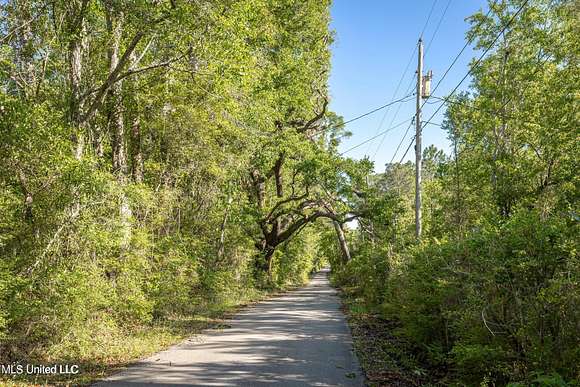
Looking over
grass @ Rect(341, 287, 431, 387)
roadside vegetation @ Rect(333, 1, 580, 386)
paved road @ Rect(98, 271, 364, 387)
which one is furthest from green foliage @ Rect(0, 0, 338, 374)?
roadside vegetation @ Rect(333, 1, 580, 386)

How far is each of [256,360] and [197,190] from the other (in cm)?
928

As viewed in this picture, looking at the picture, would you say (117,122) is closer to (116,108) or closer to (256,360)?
(116,108)

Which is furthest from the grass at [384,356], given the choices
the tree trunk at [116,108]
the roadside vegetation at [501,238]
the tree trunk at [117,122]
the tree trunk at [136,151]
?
the tree trunk at [136,151]

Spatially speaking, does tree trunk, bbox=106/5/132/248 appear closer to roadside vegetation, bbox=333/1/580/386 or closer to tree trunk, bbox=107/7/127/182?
tree trunk, bbox=107/7/127/182

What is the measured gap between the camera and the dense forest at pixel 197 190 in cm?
556

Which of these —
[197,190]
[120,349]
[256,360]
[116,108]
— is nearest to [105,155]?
[116,108]

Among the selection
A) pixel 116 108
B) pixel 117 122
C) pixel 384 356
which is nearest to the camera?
pixel 384 356

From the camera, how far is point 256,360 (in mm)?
8023

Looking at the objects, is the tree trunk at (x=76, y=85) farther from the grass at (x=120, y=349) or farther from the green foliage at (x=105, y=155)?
the grass at (x=120, y=349)

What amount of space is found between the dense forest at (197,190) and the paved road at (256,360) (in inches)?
48.9

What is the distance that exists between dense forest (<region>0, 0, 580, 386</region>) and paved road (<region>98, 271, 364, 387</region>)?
1242mm

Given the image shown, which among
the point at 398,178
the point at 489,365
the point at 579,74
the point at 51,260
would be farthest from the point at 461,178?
the point at 398,178

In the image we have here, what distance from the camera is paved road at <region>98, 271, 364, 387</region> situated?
21.8 feet

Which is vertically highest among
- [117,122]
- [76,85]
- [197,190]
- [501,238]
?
[76,85]
